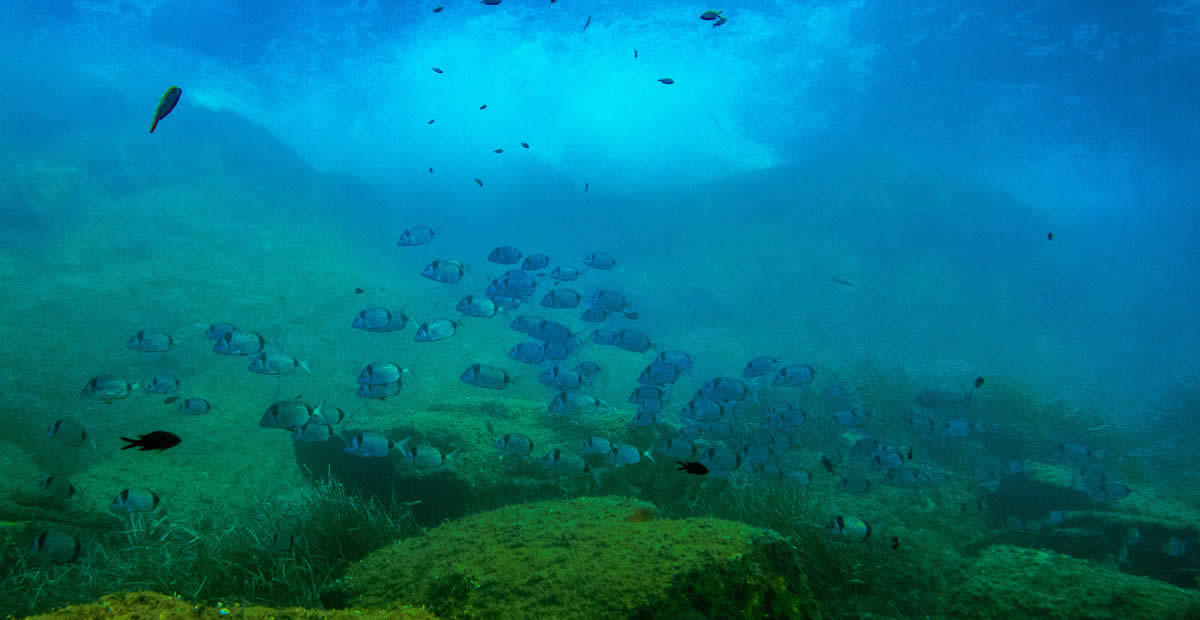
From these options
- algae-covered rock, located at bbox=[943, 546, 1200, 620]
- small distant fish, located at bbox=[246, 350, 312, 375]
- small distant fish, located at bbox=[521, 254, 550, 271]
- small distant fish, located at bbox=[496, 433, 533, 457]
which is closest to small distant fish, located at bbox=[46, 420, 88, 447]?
small distant fish, located at bbox=[246, 350, 312, 375]

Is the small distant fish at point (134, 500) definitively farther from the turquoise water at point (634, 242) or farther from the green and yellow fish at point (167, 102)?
the green and yellow fish at point (167, 102)

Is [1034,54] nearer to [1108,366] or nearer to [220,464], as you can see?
[1108,366]

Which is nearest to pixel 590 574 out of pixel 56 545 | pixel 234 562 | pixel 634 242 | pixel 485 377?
pixel 234 562

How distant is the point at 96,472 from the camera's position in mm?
8016

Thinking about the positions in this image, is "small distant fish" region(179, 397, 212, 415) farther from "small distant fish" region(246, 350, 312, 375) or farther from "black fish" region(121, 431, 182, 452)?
"black fish" region(121, 431, 182, 452)

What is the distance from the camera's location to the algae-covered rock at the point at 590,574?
2.97 m

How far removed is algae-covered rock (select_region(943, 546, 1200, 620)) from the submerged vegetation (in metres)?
5.74

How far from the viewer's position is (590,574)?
3.24 m

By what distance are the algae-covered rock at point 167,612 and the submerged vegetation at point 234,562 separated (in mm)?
1420

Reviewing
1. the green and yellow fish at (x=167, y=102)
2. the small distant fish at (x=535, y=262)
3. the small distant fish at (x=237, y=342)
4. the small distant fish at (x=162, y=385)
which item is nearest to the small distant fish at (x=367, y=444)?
the small distant fish at (x=237, y=342)

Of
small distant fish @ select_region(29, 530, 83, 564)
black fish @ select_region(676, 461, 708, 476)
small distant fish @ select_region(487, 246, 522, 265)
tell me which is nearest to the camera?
black fish @ select_region(676, 461, 708, 476)

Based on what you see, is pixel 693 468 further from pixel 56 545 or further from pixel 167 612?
pixel 56 545

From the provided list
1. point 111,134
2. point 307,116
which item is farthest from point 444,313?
point 307,116

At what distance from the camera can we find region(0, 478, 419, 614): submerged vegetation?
4.64 metres
